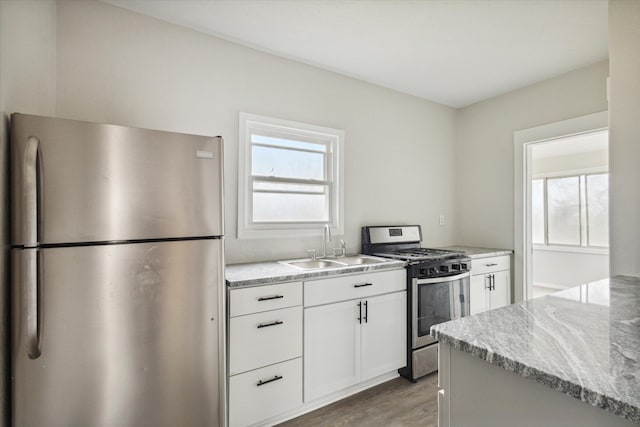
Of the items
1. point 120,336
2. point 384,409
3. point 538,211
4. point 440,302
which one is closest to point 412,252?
point 440,302

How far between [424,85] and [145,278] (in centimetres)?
310

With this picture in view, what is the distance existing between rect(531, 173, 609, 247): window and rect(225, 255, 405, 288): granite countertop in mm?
4436

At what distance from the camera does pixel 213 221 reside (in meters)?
1.65

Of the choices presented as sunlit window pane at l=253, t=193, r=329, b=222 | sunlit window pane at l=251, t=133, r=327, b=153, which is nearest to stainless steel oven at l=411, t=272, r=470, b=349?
sunlit window pane at l=253, t=193, r=329, b=222

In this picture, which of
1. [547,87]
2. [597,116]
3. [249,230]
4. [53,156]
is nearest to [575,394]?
[53,156]

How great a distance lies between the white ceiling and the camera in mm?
2029

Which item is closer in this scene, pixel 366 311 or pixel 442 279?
pixel 366 311

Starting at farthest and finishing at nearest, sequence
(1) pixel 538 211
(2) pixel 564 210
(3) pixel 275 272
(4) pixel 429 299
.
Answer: (1) pixel 538 211, (2) pixel 564 210, (4) pixel 429 299, (3) pixel 275 272

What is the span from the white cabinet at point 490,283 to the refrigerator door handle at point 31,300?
122 inches

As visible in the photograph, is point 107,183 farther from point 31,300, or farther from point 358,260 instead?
point 358,260

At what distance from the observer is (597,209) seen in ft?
16.3

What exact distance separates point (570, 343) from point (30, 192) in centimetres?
190

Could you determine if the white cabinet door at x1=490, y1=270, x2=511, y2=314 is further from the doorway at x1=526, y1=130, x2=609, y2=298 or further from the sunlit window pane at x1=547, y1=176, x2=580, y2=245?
the sunlit window pane at x1=547, y1=176, x2=580, y2=245

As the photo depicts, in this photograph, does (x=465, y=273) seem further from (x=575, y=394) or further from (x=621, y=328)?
(x=575, y=394)
